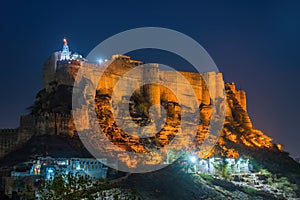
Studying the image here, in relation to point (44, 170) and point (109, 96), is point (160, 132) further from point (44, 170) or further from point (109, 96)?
point (44, 170)

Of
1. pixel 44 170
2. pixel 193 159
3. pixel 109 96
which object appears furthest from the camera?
pixel 109 96

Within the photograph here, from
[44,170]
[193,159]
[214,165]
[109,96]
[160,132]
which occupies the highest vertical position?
[109,96]

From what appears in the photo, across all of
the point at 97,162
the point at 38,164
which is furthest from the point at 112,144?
the point at 38,164

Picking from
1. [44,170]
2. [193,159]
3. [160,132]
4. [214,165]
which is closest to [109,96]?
[160,132]

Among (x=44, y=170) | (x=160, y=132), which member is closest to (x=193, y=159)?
(x=160, y=132)

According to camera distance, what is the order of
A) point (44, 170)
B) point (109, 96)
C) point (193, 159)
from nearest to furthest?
1. point (44, 170)
2. point (193, 159)
3. point (109, 96)

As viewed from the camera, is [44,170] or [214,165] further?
[214,165]

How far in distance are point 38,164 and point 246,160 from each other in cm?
2880

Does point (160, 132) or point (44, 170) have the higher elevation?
point (160, 132)

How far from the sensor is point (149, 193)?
37.0m

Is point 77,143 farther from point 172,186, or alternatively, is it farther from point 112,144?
point 172,186

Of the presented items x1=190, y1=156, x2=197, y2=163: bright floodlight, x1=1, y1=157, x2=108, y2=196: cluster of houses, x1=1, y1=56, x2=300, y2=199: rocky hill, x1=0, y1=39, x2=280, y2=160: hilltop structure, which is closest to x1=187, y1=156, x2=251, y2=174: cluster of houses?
x1=190, y1=156, x2=197, y2=163: bright floodlight

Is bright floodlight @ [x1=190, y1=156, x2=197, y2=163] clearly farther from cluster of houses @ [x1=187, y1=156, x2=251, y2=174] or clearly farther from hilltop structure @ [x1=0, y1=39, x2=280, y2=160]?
hilltop structure @ [x1=0, y1=39, x2=280, y2=160]

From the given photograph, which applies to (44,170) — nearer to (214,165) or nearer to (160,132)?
(214,165)
